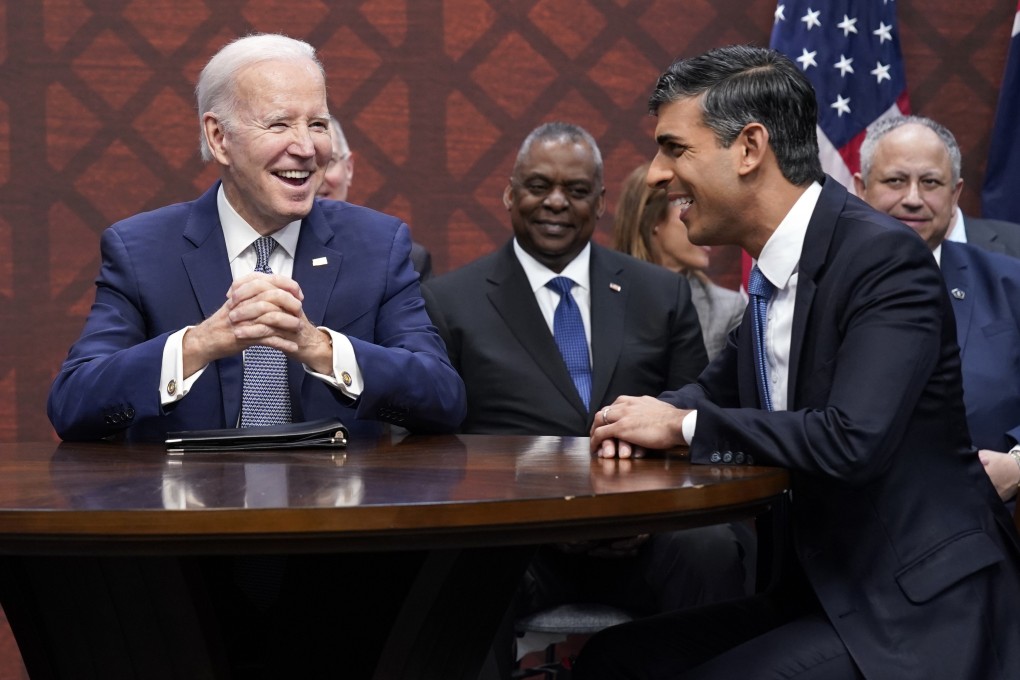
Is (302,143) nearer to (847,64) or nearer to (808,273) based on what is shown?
(808,273)

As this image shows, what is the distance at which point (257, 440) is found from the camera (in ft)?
7.21

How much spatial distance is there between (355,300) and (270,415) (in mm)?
305

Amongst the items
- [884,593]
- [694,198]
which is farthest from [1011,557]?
[694,198]

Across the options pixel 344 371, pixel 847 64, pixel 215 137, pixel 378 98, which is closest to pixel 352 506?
pixel 344 371

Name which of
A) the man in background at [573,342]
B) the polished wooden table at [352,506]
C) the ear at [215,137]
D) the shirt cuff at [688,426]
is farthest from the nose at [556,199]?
the shirt cuff at [688,426]

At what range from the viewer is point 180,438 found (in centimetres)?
220

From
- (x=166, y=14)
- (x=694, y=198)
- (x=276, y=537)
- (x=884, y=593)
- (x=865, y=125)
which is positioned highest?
(x=166, y=14)

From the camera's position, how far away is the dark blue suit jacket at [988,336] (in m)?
3.30

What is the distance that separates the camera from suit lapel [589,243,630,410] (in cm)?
357

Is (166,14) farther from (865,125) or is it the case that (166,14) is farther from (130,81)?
(865,125)

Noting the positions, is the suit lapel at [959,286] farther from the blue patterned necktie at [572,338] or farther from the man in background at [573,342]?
the blue patterned necktie at [572,338]

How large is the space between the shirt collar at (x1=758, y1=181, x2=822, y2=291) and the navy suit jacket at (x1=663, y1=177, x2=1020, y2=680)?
0.09m

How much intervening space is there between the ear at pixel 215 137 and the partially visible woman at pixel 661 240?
188cm

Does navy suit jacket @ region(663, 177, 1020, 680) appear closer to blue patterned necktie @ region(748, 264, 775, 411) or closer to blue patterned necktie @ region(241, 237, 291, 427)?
blue patterned necktie @ region(748, 264, 775, 411)
